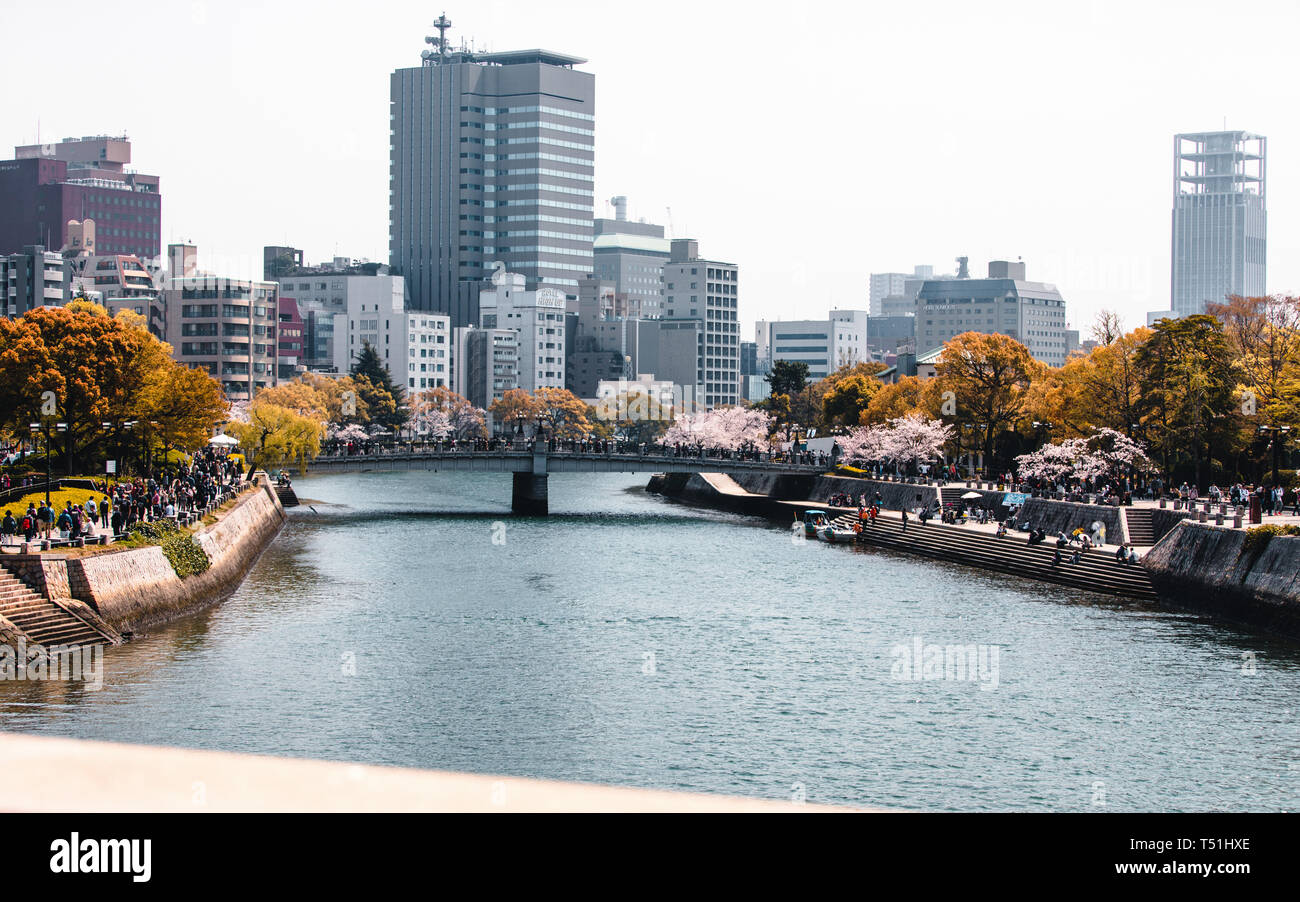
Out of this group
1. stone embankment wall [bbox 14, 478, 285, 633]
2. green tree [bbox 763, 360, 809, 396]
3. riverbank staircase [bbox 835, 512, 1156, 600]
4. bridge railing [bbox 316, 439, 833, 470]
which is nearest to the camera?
stone embankment wall [bbox 14, 478, 285, 633]

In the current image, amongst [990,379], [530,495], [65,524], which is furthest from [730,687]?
[530,495]

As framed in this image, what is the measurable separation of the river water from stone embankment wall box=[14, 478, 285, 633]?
3.39 feet

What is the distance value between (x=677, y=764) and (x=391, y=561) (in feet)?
135

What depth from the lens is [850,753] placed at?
31188 millimetres

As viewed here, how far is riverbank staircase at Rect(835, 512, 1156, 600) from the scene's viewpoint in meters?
57.4

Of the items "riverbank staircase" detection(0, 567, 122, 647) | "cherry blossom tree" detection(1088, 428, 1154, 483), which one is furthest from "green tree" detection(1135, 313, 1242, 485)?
"riverbank staircase" detection(0, 567, 122, 647)

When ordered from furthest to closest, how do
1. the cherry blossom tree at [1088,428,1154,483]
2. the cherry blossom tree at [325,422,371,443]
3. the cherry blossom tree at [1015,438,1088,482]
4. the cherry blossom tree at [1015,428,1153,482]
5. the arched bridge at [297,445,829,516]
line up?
1. the cherry blossom tree at [325,422,371,443]
2. the arched bridge at [297,445,829,516]
3. the cherry blossom tree at [1015,438,1088,482]
4. the cherry blossom tree at [1015,428,1153,482]
5. the cherry blossom tree at [1088,428,1154,483]

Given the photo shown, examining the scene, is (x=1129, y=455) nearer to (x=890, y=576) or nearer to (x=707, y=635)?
(x=890, y=576)

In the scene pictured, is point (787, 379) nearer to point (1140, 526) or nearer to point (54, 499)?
point (1140, 526)

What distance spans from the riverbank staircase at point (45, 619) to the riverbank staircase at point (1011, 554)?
4002 cm

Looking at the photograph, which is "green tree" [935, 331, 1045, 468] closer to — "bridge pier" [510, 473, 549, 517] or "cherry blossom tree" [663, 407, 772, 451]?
"bridge pier" [510, 473, 549, 517]

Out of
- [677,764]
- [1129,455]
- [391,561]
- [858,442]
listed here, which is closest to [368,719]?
[677,764]

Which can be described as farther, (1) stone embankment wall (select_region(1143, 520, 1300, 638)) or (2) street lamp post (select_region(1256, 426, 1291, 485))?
(2) street lamp post (select_region(1256, 426, 1291, 485))
